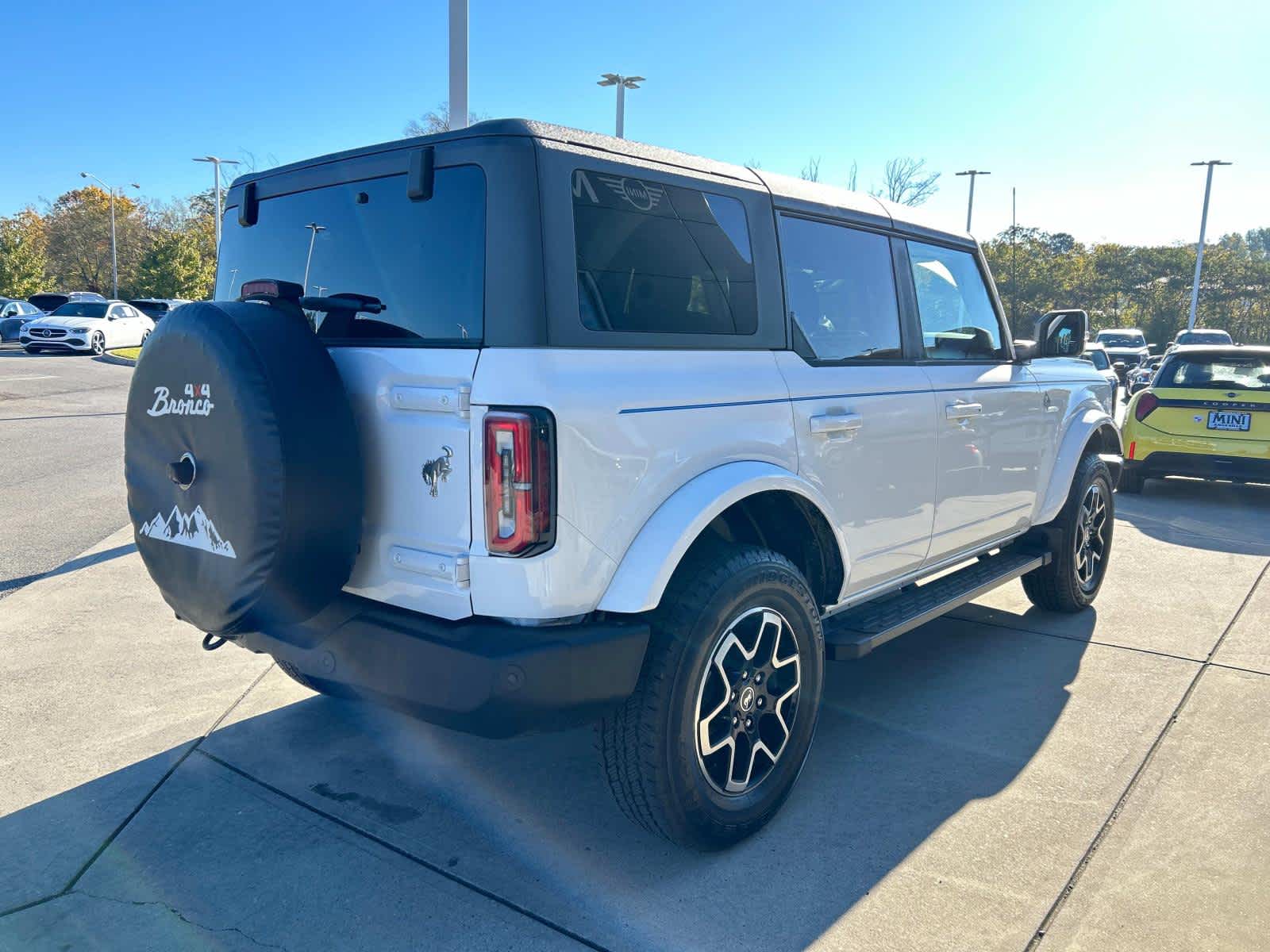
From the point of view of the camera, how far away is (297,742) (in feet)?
11.9

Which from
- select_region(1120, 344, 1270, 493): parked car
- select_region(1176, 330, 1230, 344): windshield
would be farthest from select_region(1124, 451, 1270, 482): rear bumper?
select_region(1176, 330, 1230, 344): windshield

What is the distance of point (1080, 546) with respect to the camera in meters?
5.34

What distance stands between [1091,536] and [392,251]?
4442 millimetres

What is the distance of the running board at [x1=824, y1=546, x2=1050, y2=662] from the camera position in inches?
133

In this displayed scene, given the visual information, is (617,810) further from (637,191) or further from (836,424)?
(637,191)

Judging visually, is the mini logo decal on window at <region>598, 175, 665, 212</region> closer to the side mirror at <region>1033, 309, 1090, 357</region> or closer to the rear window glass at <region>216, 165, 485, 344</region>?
the rear window glass at <region>216, 165, 485, 344</region>

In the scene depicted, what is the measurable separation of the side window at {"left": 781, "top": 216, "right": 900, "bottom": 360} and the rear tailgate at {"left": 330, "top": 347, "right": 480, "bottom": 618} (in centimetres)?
138

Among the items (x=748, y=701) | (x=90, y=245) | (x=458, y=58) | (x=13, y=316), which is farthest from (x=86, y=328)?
(x=90, y=245)

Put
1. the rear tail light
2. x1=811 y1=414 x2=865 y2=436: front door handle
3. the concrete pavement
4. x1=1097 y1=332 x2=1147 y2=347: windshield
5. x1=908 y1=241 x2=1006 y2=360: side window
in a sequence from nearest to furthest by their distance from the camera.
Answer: the rear tail light → x1=811 y1=414 x2=865 y2=436: front door handle → x1=908 y1=241 x2=1006 y2=360: side window → the concrete pavement → x1=1097 y1=332 x2=1147 y2=347: windshield

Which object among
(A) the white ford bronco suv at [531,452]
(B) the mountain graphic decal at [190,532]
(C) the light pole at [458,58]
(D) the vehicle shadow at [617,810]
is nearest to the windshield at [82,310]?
(C) the light pole at [458,58]

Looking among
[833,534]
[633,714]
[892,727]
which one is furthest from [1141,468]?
[633,714]

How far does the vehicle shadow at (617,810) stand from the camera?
267 cm

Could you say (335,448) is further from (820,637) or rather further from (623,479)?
(820,637)

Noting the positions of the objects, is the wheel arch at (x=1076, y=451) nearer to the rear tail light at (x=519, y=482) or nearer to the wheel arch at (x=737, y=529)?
the wheel arch at (x=737, y=529)
